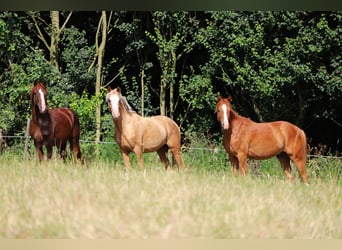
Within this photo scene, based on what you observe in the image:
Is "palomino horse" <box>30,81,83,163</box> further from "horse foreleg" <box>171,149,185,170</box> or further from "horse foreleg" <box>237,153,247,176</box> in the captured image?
"horse foreleg" <box>237,153,247,176</box>

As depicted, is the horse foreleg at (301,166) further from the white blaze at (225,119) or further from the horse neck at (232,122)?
the white blaze at (225,119)

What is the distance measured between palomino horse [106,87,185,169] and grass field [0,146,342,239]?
6.30 feet

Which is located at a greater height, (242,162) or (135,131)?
(135,131)

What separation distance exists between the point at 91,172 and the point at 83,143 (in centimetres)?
508

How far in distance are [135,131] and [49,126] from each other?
1078 mm

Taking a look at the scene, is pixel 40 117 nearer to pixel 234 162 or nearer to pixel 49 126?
pixel 49 126

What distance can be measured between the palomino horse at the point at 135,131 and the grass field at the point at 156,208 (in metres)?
1.92

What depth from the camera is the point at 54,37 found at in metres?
11.4

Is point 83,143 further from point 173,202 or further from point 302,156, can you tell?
point 173,202

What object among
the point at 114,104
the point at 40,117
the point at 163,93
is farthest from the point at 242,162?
the point at 163,93

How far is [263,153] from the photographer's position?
6410mm

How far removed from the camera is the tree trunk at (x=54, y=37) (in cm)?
1127

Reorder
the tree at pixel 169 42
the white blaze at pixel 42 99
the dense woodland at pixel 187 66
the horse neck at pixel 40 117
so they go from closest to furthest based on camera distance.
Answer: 1. the white blaze at pixel 42 99
2. the horse neck at pixel 40 117
3. the dense woodland at pixel 187 66
4. the tree at pixel 169 42

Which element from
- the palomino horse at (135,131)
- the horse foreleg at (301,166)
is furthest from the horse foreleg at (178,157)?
the horse foreleg at (301,166)
